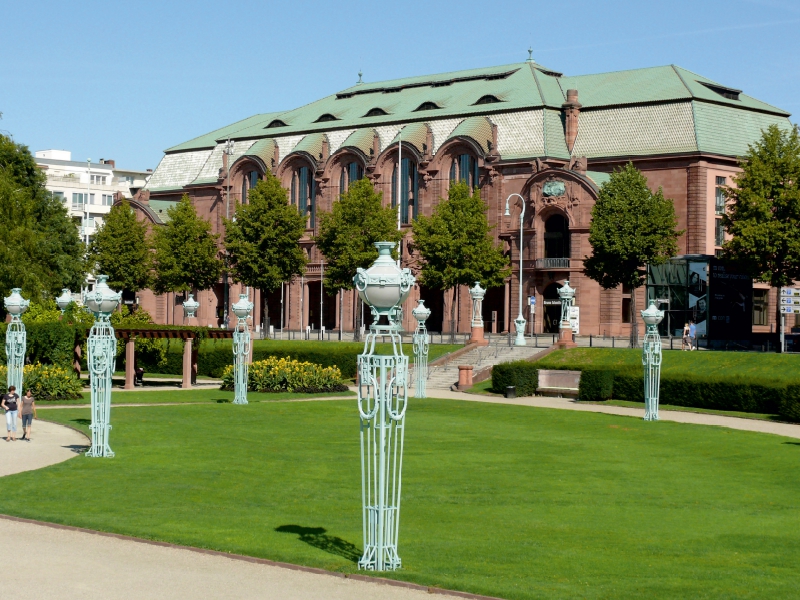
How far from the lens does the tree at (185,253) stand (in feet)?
332

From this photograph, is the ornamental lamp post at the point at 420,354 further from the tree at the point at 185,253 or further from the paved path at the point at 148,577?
the tree at the point at 185,253

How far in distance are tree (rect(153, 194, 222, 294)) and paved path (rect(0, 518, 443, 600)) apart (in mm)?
82778

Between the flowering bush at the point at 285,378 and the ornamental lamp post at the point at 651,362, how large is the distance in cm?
1695

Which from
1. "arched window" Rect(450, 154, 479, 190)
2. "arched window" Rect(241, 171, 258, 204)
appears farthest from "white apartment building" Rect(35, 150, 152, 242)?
"arched window" Rect(450, 154, 479, 190)

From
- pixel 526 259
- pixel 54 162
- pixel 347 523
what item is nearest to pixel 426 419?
Result: pixel 347 523

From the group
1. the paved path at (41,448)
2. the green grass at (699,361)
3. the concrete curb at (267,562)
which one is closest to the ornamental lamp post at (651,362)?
the green grass at (699,361)

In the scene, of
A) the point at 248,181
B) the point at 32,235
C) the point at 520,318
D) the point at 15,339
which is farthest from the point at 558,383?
the point at 248,181

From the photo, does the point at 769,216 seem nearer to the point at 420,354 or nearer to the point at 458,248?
the point at 458,248

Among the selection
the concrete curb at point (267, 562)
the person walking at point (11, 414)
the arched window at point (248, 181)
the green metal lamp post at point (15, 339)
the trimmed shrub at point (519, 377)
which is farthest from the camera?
the arched window at point (248, 181)

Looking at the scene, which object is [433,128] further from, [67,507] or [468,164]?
[67,507]

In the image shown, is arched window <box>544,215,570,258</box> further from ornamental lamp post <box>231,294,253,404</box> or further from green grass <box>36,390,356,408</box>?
ornamental lamp post <box>231,294,253,404</box>

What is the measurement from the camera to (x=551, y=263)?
91.7 metres

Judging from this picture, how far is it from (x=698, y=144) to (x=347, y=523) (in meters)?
73.7

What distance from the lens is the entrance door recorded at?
303ft
